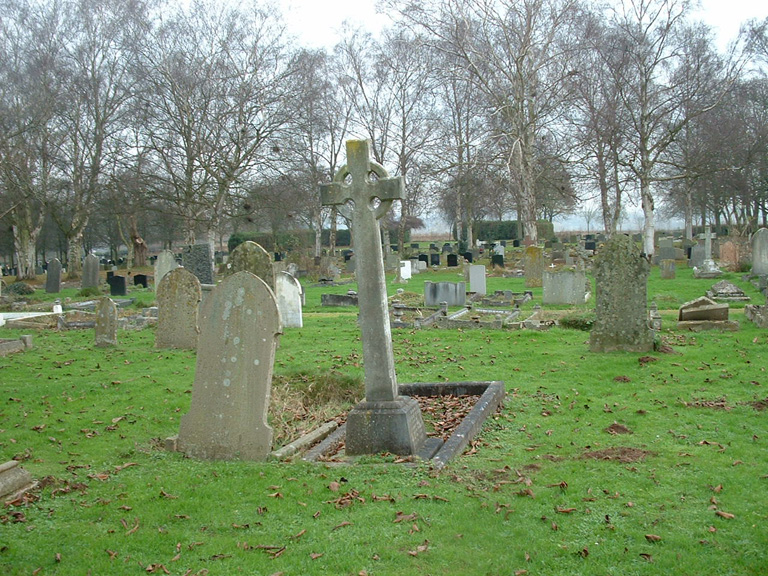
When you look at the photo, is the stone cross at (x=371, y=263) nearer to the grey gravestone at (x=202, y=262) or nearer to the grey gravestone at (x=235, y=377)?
the grey gravestone at (x=235, y=377)

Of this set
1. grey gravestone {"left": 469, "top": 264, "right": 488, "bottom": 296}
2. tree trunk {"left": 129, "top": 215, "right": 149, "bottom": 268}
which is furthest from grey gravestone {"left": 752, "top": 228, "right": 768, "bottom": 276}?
tree trunk {"left": 129, "top": 215, "right": 149, "bottom": 268}

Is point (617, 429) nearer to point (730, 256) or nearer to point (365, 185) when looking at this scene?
point (365, 185)

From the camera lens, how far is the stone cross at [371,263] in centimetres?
670

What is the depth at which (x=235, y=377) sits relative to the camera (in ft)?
21.4

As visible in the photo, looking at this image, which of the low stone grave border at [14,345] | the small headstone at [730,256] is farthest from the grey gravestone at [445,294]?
the small headstone at [730,256]

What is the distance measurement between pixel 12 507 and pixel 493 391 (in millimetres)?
5088

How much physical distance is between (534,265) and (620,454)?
19.9 m

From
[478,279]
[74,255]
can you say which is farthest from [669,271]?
[74,255]

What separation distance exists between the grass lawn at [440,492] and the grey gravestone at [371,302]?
17.7 inches

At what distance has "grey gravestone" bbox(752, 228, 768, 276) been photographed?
2380cm

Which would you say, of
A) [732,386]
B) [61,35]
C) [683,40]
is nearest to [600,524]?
[732,386]

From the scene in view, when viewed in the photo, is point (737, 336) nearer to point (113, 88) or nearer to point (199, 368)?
point (199, 368)

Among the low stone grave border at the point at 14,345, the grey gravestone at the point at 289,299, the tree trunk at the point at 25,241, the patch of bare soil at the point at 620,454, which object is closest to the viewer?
the patch of bare soil at the point at 620,454

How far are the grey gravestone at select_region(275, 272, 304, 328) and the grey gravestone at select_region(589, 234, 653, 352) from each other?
278 inches
